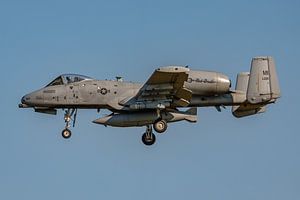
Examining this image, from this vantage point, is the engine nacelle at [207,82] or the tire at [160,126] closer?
the engine nacelle at [207,82]

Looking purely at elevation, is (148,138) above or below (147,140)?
above

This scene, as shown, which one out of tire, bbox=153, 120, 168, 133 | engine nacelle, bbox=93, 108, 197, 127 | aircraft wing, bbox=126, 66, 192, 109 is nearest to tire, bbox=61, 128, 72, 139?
engine nacelle, bbox=93, 108, 197, 127

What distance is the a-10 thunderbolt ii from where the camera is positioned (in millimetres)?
51531

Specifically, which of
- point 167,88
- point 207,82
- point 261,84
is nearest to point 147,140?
point 167,88

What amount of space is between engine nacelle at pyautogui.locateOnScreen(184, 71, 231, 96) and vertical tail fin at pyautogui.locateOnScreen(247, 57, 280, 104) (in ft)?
6.37

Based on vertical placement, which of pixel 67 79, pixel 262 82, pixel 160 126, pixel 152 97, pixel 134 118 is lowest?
pixel 160 126

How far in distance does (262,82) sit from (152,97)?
233 inches

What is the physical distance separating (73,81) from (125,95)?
3.09 m

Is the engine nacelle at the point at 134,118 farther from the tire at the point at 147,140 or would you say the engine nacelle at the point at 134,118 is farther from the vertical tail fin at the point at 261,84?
the vertical tail fin at the point at 261,84

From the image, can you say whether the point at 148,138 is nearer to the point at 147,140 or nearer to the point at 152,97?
the point at 147,140

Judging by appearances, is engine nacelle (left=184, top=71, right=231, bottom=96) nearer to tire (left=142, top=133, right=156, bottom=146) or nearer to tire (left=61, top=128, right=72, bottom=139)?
tire (left=142, top=133, right=156, bottom=146)

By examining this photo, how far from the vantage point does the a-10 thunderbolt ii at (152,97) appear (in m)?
51.5

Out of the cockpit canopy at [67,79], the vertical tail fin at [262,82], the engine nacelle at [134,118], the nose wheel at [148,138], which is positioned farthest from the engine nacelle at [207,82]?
the cockpit canopy at [67,79]

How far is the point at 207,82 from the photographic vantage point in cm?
5141
